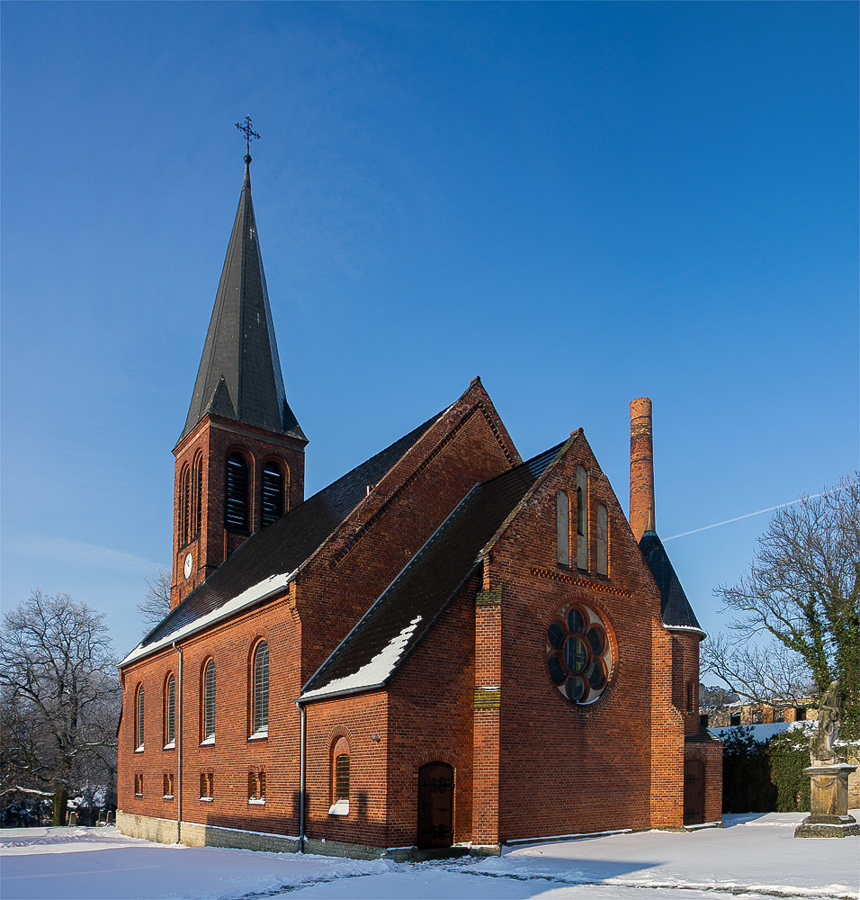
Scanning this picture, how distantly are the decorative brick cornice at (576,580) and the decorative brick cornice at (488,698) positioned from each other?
9.73 feet

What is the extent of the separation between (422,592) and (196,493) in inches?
730

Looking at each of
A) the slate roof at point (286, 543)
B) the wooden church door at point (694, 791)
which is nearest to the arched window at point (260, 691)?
the slate roof at point (286, 543)

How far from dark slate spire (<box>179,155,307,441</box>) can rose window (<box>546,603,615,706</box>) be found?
19.4m

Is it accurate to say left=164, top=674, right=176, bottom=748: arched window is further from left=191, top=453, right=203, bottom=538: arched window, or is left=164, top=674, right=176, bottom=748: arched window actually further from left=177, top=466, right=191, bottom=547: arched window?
left=177, top=466, right=191, bottom=547: arched window

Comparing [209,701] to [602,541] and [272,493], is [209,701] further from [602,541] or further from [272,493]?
[602,541]

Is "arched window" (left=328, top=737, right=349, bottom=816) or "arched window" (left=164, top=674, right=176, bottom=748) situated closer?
"arched window" (left=328, top=737, right=349, bottom=816)

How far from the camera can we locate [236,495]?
1437 inches

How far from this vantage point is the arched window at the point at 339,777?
18891 millimetres

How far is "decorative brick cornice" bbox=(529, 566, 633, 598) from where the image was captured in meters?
20.9

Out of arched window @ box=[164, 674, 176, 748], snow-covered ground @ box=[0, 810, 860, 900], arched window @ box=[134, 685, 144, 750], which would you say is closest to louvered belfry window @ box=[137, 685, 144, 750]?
arched window @ box=[134, 685, 144, 750]

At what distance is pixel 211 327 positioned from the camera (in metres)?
40.5

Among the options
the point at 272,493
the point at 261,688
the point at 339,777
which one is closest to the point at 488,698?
the point at 339,777

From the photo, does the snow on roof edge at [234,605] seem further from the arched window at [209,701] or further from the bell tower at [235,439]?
the bell tower at [235,439]

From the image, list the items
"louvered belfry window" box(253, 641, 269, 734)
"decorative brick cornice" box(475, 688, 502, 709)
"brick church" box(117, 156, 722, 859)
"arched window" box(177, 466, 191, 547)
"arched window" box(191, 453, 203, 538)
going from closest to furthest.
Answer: "brick church" box(117, 156, 722, 859), "decorative brick cornice" box(475, 688, 502, 709), "louvered belfry window" box(253, 641, 269, 734), "arched window" box(191, 453, 203, 538), "arched window" box(177, 466, 191, 547)
